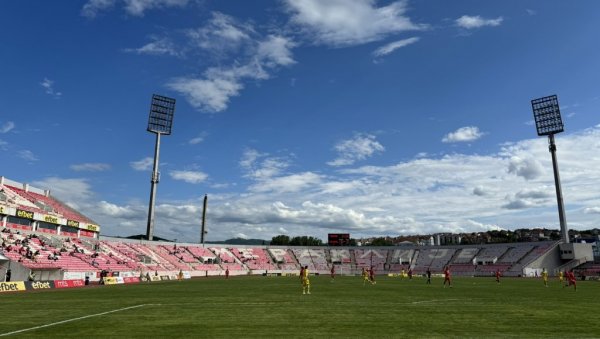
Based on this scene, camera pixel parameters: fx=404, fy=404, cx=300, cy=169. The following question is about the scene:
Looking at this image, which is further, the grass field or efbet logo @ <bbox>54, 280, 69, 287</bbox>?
efbet logo @ <bbox>54, 280, 69, 287</bbox>

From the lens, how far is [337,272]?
355ft

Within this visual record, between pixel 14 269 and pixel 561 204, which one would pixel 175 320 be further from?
pixel 561 204

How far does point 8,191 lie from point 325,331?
68.9 meters

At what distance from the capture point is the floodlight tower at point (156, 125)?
89688mm

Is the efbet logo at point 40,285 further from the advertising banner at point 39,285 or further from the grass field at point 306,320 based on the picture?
the grass field at point 306,320

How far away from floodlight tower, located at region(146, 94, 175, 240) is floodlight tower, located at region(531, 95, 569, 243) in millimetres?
80276

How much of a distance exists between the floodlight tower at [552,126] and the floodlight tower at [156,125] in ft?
263

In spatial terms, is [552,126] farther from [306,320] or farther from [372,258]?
[306,320]

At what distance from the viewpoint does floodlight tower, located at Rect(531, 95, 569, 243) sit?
84.0 meters

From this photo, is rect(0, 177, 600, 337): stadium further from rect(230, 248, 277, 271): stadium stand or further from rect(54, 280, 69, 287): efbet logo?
rect(230, 248, 277, 271): stadium stand

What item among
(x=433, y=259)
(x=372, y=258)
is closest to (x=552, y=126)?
(x=433, y=259)

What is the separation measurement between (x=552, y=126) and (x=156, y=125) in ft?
279

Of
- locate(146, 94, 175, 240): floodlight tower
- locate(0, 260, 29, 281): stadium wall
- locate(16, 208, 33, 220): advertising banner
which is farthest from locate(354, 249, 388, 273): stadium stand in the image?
locate(0, 260, 29, 281): stadium wall

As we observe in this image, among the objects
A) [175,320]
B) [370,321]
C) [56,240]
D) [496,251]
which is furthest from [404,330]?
[496,251]
